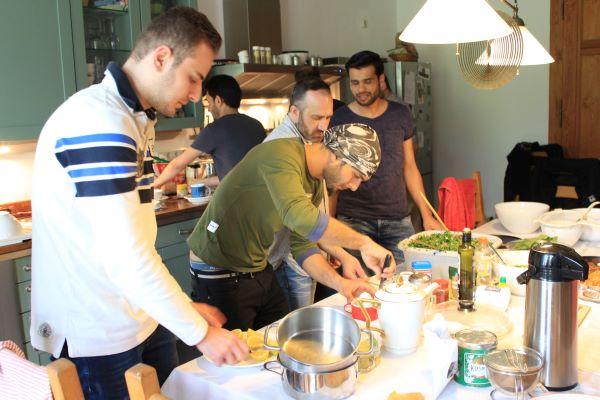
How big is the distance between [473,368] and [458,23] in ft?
3.24

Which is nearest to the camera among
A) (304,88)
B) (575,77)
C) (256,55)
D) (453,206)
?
(304,88)

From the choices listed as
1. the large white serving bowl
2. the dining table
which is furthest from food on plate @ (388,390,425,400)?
the large white serving bowl

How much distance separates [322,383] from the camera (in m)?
1.16

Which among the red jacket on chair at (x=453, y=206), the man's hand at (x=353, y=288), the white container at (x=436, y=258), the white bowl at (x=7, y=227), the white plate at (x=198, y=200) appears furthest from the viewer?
the white plate at (x=198, y=200)

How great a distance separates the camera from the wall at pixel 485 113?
5277mm

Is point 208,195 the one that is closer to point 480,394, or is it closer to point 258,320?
point 258,320

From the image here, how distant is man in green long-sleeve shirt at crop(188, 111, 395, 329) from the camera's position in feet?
5.84

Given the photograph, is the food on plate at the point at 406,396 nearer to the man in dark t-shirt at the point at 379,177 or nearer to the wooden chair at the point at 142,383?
the wooden chair at the point at 142,383

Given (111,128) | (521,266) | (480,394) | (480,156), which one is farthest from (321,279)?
(480,156)

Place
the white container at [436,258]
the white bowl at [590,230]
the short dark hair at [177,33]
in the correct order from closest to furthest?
1. the short dark hair at [177,33]
2. the white container at [436,258]
3. the white bowl at [590,230]

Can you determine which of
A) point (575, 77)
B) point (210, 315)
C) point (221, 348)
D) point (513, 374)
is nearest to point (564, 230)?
point (513, 374)

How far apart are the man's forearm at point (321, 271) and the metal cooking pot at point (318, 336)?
19.5 inches

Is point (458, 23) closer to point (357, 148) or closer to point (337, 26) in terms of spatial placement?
point (357, 148)

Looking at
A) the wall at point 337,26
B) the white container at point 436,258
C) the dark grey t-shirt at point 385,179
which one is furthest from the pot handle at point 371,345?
the wall at point 337,26
